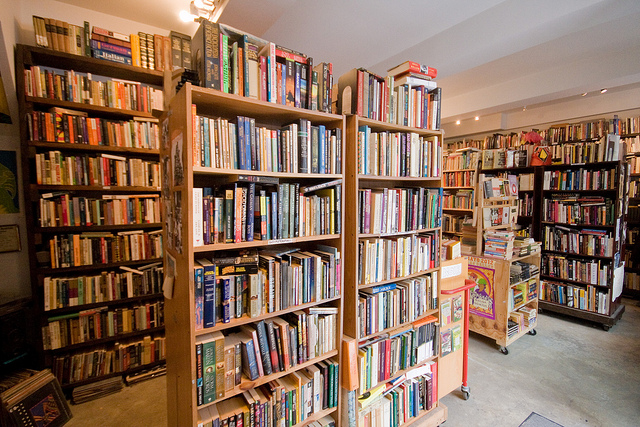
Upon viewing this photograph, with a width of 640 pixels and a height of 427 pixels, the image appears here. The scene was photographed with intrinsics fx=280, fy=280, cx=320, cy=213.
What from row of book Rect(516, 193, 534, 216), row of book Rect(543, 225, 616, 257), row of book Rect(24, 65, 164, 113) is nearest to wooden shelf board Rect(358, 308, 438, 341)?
row of book Rect(24, 65, 164, 113)

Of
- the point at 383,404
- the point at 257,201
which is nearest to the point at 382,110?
the point at 257,201

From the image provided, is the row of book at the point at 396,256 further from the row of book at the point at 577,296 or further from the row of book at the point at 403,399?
the row of book at the point at 577,296

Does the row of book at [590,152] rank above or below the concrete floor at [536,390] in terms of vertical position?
above

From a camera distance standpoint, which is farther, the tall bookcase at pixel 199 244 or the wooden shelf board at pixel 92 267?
the wooden shelf board at pixel 92 267

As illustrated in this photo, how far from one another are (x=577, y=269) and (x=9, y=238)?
20.0 feet

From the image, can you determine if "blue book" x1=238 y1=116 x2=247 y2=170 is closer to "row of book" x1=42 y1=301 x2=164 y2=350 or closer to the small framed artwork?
"row of book" x1=42 y1=301 x2=164 y2=350

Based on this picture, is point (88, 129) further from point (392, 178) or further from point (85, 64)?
point (392, 178)

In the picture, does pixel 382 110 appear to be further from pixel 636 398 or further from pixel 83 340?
pixel 636 398

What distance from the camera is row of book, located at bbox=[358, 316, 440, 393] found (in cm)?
175

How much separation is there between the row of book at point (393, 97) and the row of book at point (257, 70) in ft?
0.59

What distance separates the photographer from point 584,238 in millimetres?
3648

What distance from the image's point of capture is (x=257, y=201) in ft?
4.33

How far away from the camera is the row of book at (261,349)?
48.4 inches

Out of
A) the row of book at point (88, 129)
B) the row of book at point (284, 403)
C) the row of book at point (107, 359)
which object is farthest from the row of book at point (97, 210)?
the row of book at point (284, 403)
